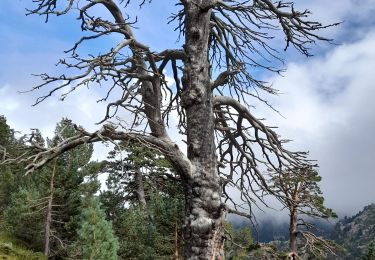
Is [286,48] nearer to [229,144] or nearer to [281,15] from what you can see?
[281,15]

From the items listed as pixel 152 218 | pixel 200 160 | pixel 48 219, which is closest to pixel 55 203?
pixel 48 219

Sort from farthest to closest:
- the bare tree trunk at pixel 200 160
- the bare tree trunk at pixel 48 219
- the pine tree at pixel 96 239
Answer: the bare tree trunk at pixel 48 219
the pine tree at pixel 96 239
the bare tree trunk at pixel 200 160

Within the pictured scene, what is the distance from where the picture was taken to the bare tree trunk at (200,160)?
5.16 m

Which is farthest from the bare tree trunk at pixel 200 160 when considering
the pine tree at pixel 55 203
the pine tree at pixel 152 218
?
the pine tree at pixel 55 203

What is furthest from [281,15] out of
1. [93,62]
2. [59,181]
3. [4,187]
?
[4,187]

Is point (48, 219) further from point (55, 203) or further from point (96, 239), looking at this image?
point (96, 239)

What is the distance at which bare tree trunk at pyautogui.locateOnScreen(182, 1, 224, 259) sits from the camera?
516cm

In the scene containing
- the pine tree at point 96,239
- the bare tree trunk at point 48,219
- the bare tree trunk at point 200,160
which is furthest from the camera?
the bare tree trunk at point 48,219

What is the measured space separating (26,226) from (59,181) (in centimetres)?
402

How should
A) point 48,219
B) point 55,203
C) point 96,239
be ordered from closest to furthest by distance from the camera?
point 96,239
point 48,219
point 55,203

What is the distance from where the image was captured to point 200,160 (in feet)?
17.6

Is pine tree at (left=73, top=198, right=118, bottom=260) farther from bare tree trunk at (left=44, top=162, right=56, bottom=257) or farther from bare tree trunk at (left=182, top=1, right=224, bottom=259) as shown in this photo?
bare tree trunk at (left=182, top=1, right=224, bottom=259)

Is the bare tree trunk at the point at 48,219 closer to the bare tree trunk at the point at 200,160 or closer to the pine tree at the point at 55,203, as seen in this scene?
A: the pine tree at the point at 55,203

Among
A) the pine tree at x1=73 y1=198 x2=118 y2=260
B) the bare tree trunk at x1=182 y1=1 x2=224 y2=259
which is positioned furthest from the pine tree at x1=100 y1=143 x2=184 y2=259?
the bare tree trunk at x1=182 y1=1 x2=224 y2=259
